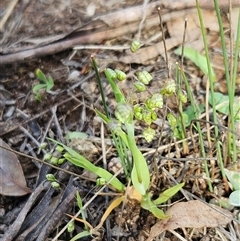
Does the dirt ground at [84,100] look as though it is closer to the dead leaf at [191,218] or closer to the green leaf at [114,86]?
the dead leaf at [191,218]

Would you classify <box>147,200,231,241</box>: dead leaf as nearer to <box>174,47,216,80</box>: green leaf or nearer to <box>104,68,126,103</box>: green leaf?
<box>104,68,126,103</box>: green leaf

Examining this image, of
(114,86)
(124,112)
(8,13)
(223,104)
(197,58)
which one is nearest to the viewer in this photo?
(124,112)

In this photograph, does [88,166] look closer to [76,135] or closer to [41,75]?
[76,135]

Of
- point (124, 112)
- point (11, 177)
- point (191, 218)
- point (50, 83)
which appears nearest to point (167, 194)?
point (191, 218)

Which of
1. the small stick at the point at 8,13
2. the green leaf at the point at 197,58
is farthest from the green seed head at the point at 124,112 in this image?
the small stick at the point at 8,13

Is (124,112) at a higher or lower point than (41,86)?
higher

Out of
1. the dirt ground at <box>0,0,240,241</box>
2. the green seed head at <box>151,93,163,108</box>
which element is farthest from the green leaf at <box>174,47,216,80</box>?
the green seed head at <box>151,93,163,108</box>

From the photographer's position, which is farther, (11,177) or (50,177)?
(11,177)
